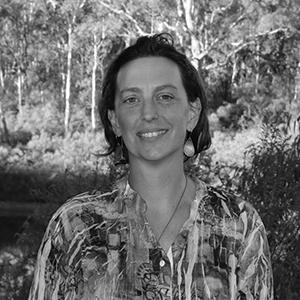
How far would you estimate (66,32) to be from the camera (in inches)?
972

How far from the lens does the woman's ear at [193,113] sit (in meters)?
1.62

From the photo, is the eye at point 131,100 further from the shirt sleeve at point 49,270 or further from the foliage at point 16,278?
the foliage at point 16,278

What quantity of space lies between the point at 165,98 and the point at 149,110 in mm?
55

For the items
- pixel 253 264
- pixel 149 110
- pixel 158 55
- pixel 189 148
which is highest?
pixel 158 55

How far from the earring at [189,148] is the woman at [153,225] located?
0.11 m

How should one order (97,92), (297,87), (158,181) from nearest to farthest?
(158,181) < (97,92) < (297,87)

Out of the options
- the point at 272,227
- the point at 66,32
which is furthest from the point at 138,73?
the point at 66,32

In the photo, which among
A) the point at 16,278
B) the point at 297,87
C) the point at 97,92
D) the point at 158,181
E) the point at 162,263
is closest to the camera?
the point at 162,263

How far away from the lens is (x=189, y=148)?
1.70 m

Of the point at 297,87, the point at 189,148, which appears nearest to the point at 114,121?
the point at 189,148

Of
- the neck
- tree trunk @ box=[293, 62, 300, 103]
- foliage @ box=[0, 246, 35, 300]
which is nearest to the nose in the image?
the neck

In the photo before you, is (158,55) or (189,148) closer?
(158,55)

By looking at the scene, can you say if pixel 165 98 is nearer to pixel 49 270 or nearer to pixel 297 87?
pixel 49 270

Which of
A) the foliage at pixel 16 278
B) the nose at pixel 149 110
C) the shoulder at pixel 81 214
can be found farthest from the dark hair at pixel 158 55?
the foliage at pixel 16 278
